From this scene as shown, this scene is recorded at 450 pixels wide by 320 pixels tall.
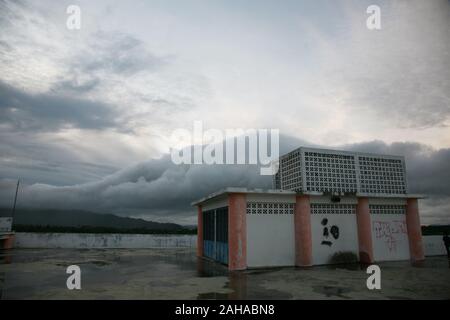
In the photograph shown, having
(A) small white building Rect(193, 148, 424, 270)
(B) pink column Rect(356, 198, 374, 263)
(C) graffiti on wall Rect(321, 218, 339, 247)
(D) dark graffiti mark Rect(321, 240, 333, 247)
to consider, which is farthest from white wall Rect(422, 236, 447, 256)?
(D) dark graffiti mark Rect(321, 240, 333, 247)

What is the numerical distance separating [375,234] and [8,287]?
18082mm

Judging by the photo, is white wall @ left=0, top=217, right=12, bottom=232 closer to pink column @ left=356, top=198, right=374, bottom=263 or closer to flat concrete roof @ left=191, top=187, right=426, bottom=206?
flat concrete roof @ left=191, top=187, right=426, bottom=206

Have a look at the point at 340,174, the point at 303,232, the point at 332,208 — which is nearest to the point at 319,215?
the point at 332,208

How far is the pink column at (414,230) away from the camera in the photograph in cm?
1833

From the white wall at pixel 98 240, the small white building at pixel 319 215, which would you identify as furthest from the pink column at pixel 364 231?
the white wall at pixel 98 240

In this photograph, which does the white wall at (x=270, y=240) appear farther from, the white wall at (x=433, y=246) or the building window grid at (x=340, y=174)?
the white wall at (x=433, y=246)

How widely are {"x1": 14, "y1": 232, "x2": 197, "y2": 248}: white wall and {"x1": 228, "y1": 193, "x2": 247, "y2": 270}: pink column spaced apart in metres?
20.4

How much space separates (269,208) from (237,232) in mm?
2419

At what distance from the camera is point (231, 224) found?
48.2 ft

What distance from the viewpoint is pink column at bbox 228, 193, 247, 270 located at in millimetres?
14344

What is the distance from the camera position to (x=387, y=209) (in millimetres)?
18547

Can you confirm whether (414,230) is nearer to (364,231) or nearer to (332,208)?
(364,231)
